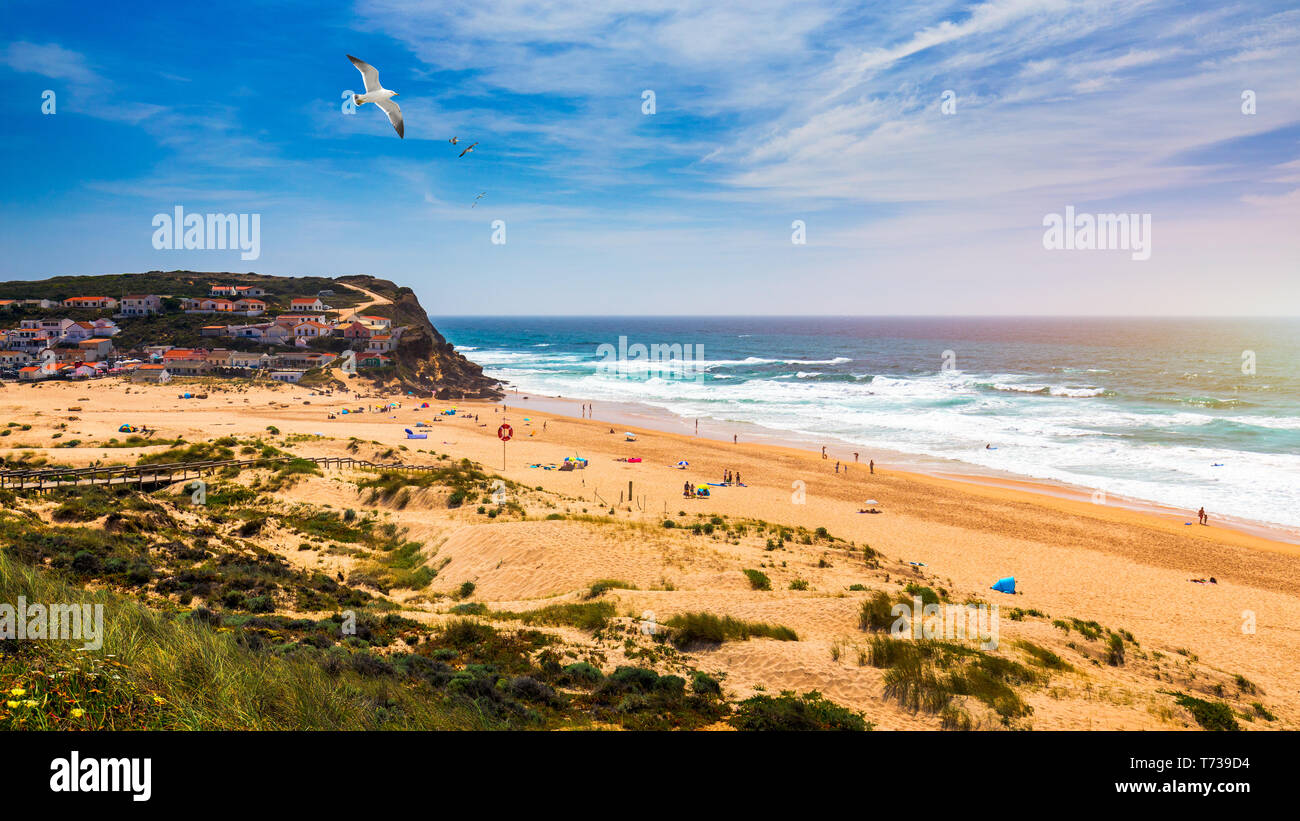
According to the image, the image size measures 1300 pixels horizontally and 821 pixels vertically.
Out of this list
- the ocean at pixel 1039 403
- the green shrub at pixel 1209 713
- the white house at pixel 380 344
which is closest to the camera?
the green shrub at pixel 1209 713

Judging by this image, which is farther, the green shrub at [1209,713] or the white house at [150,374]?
the white house at [150,374]

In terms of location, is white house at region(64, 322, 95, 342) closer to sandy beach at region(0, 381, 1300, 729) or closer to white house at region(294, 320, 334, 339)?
white house at region(294, 320, 334, 339)

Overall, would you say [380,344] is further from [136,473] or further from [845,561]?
[845,561]

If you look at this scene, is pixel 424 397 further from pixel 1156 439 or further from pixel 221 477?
pixel 1156 439

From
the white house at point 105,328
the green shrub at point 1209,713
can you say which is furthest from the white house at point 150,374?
Answer: the green shrub at point 1209,713

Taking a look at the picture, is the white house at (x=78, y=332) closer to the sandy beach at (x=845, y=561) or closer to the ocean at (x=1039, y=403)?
the sandy beach at (x=845, y=561)

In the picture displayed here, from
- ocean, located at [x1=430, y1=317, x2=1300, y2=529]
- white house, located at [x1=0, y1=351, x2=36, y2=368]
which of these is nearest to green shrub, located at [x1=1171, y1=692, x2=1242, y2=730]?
ocean, located at [x1=430, y1=317, x2=1300, y2=529]
